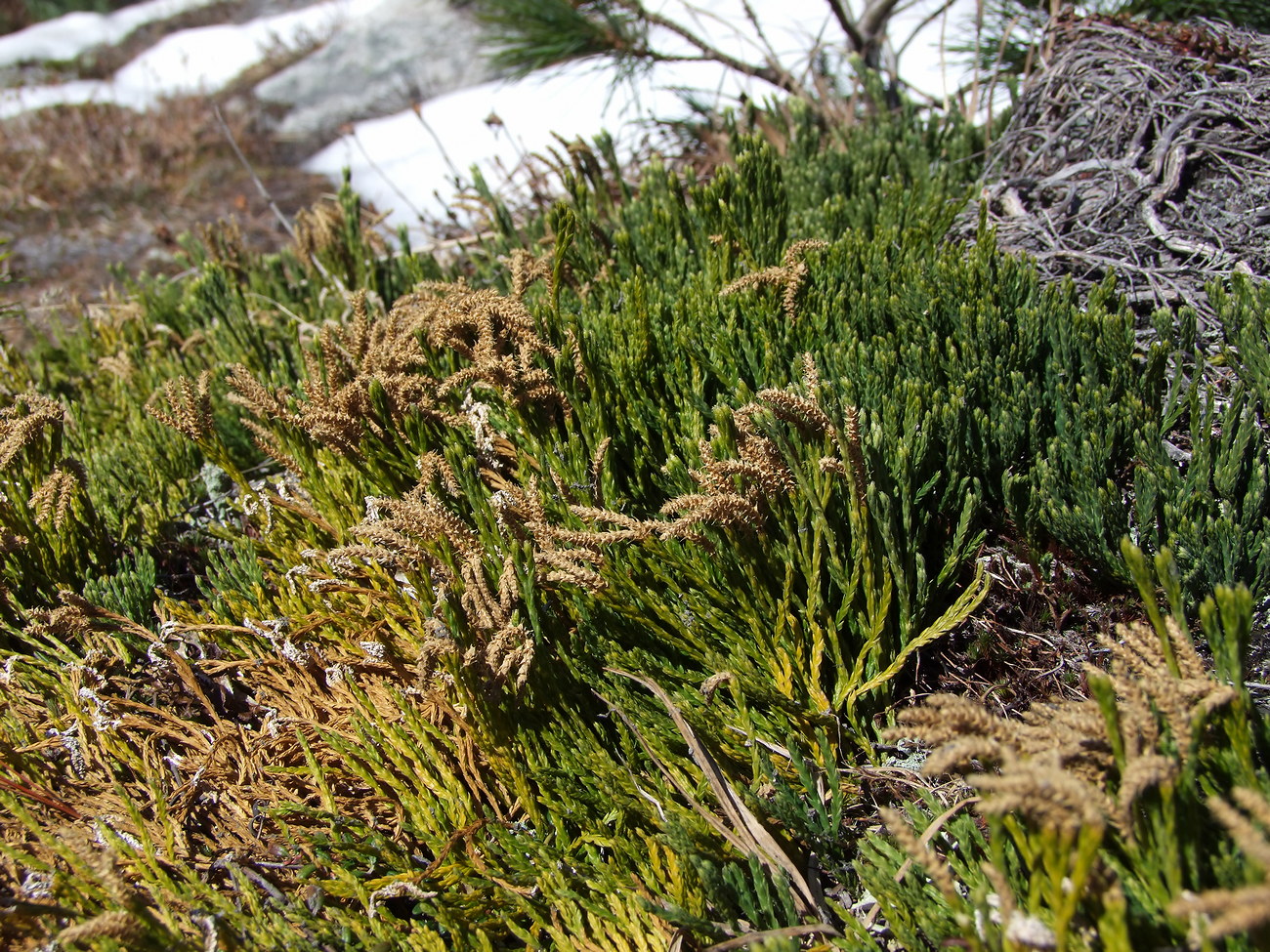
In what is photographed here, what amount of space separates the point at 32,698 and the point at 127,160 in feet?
27.6

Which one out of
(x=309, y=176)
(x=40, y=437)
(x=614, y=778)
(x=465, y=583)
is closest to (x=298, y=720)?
(x=465, y=583)

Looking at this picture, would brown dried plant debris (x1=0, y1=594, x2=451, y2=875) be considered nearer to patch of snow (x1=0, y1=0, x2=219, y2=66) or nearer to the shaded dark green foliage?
the shaded dark green foliage

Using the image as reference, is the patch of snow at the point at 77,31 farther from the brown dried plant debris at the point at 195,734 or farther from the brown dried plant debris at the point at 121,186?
the brown dried plant debris at the point at 195,734

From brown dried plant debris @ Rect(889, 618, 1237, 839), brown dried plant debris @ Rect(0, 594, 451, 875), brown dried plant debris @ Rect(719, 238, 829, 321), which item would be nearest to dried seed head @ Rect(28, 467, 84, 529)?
brown dried plant debris @ Rect(0, 594, 451, 875)

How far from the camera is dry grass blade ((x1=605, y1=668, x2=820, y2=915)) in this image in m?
1.49

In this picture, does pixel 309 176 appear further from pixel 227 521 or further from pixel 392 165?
pixel 227 521

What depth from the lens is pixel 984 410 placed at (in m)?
2.16

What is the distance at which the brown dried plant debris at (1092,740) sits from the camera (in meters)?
1.08

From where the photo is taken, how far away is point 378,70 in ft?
35.0

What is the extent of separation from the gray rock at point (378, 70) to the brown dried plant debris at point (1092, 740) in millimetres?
9841

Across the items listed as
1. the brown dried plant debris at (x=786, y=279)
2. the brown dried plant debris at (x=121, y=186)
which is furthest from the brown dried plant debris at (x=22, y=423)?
the brown dried plant debris at (x=121, y=186)

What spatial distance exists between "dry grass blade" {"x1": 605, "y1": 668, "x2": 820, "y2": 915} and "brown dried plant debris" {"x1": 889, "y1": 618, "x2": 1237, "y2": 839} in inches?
14.1

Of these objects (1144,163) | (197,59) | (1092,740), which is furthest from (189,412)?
(197,59)

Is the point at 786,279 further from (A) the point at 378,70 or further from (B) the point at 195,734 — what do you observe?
(A) the point at 378,70
